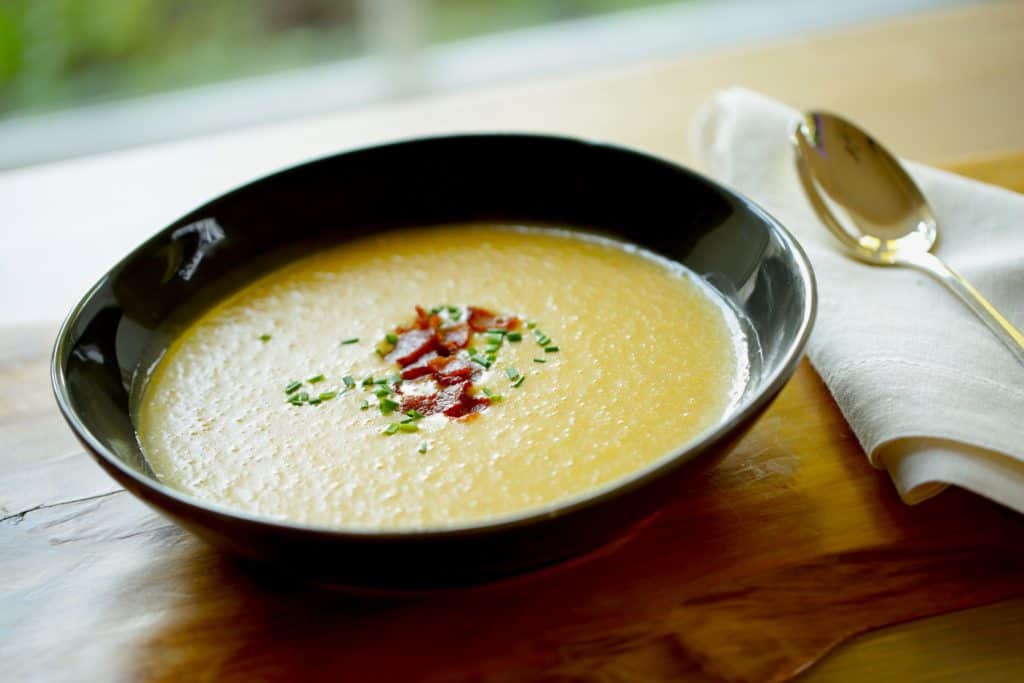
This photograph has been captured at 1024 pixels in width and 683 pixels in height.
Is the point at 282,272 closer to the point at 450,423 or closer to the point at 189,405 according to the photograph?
the point at 189,405

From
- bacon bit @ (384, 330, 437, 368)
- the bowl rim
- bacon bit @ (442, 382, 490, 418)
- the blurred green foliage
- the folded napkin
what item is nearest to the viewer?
the bowl rim

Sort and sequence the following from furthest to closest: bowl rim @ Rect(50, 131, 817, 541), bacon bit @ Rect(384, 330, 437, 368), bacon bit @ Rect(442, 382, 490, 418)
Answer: bacon bit @ Rect(384, 330, 437, 368), bacon bit @ Rect(442, 382, 490, 418), bowl rim @ Rect(50, 131, 817, 541)

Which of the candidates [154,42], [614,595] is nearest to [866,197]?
[614,595]

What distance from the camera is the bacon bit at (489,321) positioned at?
1288 millimetres

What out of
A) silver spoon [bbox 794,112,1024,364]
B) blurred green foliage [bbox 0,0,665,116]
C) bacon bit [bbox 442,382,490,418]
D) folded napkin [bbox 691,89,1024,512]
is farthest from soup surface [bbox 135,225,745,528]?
blurred green foliage [bbox 0,0,665,116]

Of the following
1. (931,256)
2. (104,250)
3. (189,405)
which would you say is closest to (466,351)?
(189,405)

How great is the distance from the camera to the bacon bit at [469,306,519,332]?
1.29 m

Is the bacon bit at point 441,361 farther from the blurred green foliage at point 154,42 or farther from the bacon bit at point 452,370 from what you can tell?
the blurred green foliage at point 154,42

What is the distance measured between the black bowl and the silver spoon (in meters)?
0.21

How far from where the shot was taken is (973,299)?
1.21m

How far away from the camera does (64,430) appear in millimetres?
1241

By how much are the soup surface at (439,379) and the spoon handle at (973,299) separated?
0.81 feet

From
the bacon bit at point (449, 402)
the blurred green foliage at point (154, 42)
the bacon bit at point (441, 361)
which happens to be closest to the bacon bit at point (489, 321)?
the bacon bit at point (441, 361)

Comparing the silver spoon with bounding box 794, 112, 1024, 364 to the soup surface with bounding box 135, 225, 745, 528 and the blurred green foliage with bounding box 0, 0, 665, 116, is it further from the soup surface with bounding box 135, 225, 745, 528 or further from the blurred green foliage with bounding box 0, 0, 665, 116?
Answer: the blurred green foliage with bounding box 0, 0, 665, 116
